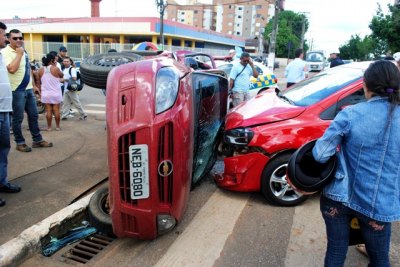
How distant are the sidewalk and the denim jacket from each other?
97.2 inches

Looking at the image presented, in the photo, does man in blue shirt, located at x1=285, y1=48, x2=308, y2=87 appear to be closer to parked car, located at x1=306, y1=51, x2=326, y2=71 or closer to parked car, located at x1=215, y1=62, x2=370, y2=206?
parked car, located at x1=215, y1=62, x2=370, y2=206

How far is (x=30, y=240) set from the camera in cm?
296

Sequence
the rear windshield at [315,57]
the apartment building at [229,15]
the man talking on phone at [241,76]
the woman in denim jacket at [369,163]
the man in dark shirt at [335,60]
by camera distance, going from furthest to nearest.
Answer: the apartment building at [229,15] < the rear windshield at [315,57] < the man in dark shirt at [335,60] < the man talking on phone at [241,76] < the woman in denim jacket at [369,163]

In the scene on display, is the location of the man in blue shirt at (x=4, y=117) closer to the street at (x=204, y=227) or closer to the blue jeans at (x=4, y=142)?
the blue jeans at (x=4, y=142)

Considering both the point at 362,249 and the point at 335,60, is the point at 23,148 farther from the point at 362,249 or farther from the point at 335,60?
the point at 335,60

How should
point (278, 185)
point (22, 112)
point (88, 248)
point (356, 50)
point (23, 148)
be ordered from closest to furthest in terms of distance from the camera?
point (88, 248) → point (278, 185) → point (22, 112) → point (23, 148) → point (356, 50)

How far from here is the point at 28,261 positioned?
9.55ft

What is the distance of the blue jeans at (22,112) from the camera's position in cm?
504

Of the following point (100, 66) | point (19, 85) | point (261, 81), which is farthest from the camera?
point (261, 81)

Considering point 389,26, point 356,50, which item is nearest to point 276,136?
point 389,26

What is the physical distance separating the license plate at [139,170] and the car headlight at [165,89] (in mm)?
324

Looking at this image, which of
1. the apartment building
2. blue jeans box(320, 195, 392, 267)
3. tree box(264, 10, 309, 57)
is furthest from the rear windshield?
the apartment building

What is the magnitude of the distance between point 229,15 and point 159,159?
107227mm

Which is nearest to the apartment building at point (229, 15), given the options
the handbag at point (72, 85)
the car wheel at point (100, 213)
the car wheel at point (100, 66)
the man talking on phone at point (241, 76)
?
the handbag at point (72, 85)
